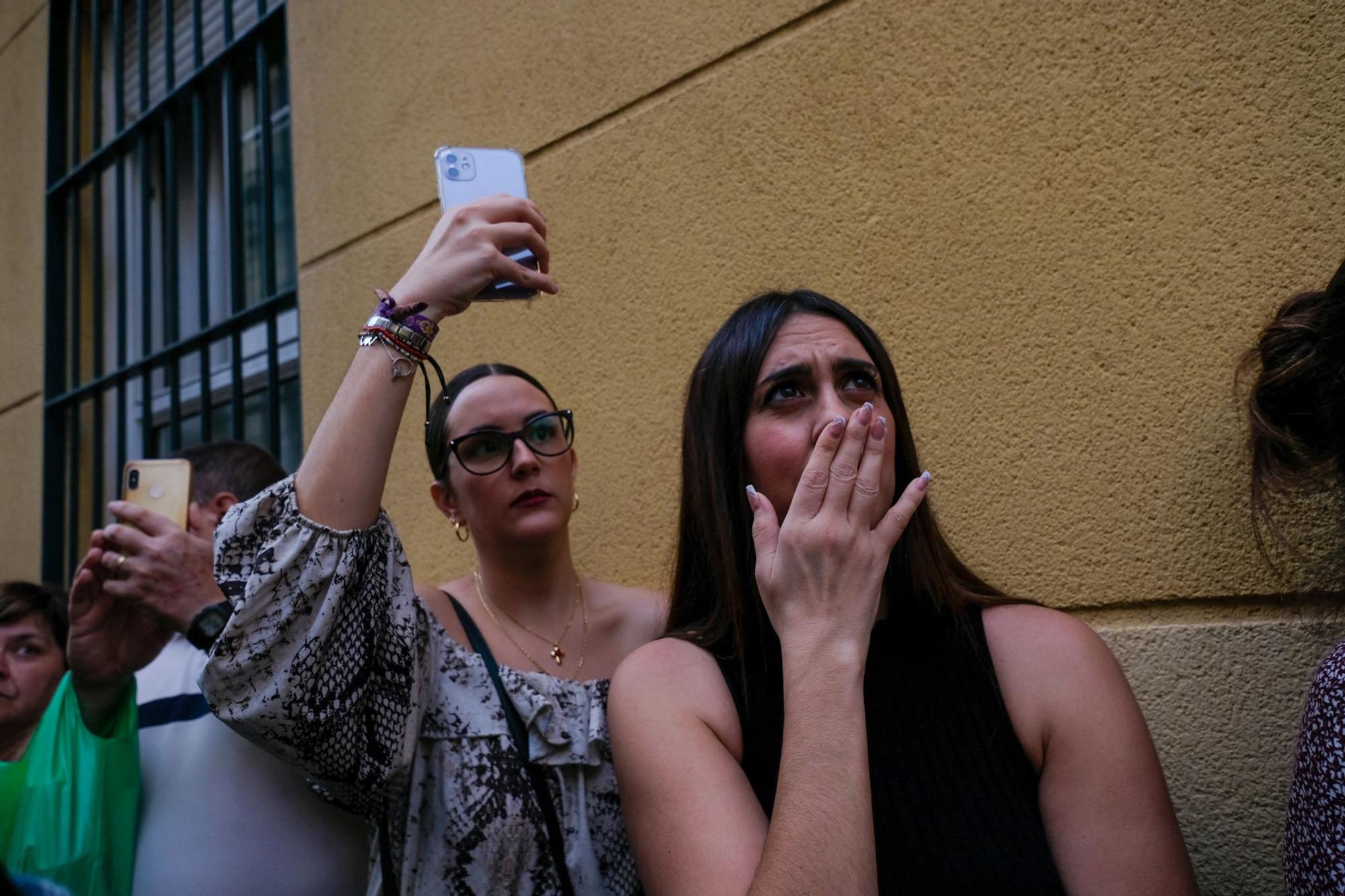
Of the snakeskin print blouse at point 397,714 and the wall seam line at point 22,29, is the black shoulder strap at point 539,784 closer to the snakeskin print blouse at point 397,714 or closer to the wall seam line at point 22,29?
the snakeskin print blouse at point 397,714

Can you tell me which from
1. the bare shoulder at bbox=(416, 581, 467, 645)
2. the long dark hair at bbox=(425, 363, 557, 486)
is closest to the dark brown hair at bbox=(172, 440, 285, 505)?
the long dark hair at bbox=(425, 363, 557, 486)

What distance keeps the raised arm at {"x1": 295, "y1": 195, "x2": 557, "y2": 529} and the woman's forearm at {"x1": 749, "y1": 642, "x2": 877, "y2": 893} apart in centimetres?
77

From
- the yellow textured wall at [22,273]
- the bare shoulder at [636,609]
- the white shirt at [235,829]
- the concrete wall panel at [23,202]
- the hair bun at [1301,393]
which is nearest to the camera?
the hair bun at [1301,393]

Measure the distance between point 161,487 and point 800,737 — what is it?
5.72 ft

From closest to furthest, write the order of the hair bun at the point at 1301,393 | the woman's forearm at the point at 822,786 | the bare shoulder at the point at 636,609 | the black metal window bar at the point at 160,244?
the woman's forearm at the point at 822,786 → the hair bun at the point at 1301,393 → the bare shoulder at the point at 636,609 → the black metal window bar at the point at 160,244

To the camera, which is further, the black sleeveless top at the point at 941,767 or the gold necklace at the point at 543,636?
the gold necklace at the point at 543,636

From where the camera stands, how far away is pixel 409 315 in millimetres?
1944

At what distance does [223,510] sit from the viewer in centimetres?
285

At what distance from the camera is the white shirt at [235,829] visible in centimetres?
231

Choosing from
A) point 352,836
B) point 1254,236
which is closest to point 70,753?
point 352,836

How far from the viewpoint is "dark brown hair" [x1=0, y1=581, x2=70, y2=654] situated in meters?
2.86

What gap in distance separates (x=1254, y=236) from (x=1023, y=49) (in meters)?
0.62

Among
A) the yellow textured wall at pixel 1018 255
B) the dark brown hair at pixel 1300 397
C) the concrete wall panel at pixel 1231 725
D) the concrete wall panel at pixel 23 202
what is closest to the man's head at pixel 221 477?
the yellow textured wall at pixel 1018 255

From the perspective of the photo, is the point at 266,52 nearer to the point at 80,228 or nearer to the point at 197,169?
the point at 197,169
